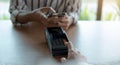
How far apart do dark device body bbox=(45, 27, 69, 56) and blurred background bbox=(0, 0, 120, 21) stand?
143 centimetres

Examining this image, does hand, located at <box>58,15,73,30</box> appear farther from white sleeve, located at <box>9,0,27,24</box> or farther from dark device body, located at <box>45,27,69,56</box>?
white sleeve, located at <box>9,0,27,24</box>

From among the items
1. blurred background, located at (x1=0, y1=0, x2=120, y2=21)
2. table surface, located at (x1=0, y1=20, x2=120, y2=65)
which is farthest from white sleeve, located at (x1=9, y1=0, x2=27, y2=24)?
blurred background, located at (x1=0, y1=0, x2=120, y2=21)

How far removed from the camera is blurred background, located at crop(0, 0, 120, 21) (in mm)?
2557

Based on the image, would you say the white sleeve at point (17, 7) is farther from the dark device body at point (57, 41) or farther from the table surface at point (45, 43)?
the dark device body at point (57, 41)

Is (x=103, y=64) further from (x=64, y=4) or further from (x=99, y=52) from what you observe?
(x=64, y=4)

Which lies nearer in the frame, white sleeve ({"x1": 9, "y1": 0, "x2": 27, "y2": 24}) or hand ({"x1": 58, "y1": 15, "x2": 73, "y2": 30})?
hand ({"x1": 58, "y1": 15, "x2": 73, "y2": 30})

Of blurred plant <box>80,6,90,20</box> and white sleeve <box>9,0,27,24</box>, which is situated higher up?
white sleeve <box>9,0,27,24</box>

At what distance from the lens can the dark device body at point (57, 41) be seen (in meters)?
1.04

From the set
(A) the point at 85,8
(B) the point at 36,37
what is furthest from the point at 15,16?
(A) the point at 85,8

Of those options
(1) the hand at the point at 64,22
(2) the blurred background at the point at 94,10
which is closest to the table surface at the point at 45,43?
(1) the hand at the point at 64,22

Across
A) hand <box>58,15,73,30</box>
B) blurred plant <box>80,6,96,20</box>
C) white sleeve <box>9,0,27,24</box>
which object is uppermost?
white sleeve <box>9,0,27,24</box>

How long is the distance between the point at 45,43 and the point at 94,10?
4.76 ft

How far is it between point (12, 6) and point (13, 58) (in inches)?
30.3

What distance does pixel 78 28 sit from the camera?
154cm
